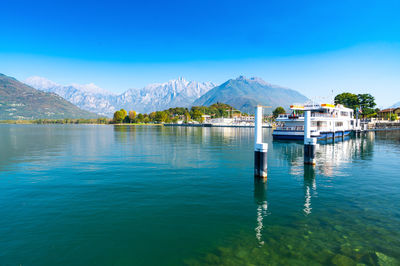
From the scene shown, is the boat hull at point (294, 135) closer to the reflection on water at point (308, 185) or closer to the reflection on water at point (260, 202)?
the reflection on water at point (308, 185)

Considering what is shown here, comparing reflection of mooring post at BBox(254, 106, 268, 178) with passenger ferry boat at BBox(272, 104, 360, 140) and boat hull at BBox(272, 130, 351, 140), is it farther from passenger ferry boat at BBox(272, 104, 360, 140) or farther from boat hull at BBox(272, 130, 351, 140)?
boat hull at BBox(272, 130, 351, 140)

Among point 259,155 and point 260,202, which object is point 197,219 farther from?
point 259,155

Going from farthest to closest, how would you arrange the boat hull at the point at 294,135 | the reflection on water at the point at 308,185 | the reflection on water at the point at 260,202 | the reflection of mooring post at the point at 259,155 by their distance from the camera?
the boat hull at the point at 294,135
the reflection of mooring post at the point at 259,155
the reflection on water at the point at 308,185
the reflection on water at the point at 260,202

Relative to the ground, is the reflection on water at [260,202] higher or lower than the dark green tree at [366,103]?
Result: lower

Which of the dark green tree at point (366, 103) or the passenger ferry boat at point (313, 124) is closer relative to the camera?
the passenger ferry boat at point (313, 124)

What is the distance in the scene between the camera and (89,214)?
13227 mm

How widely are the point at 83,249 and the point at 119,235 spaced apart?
5.26 feet

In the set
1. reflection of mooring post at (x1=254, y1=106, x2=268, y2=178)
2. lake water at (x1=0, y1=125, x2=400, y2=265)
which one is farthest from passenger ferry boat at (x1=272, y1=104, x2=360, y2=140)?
reflection of mooring post at (x1=254, y1=106, x2=268, y2=178)

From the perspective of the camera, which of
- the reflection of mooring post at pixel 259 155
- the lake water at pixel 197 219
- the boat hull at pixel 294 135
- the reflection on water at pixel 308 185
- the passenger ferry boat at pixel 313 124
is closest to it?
the lake water at pixel 197 219

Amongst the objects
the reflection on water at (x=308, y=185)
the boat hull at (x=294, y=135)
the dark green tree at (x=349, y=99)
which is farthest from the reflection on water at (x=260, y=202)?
the dark green tree at (x=349, y=99)

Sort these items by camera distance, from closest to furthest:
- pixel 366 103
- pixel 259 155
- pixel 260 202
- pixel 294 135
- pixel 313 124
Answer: pixel 260 202, pixel 259 155, pixel 313 124, pixel 294 135, pixel 366 103

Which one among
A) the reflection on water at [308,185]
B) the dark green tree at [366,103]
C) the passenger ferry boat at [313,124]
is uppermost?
the dark green tree at [366,103]

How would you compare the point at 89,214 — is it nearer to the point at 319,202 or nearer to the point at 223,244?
the point at 223,244

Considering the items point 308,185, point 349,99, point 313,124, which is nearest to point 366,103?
point 349,99
